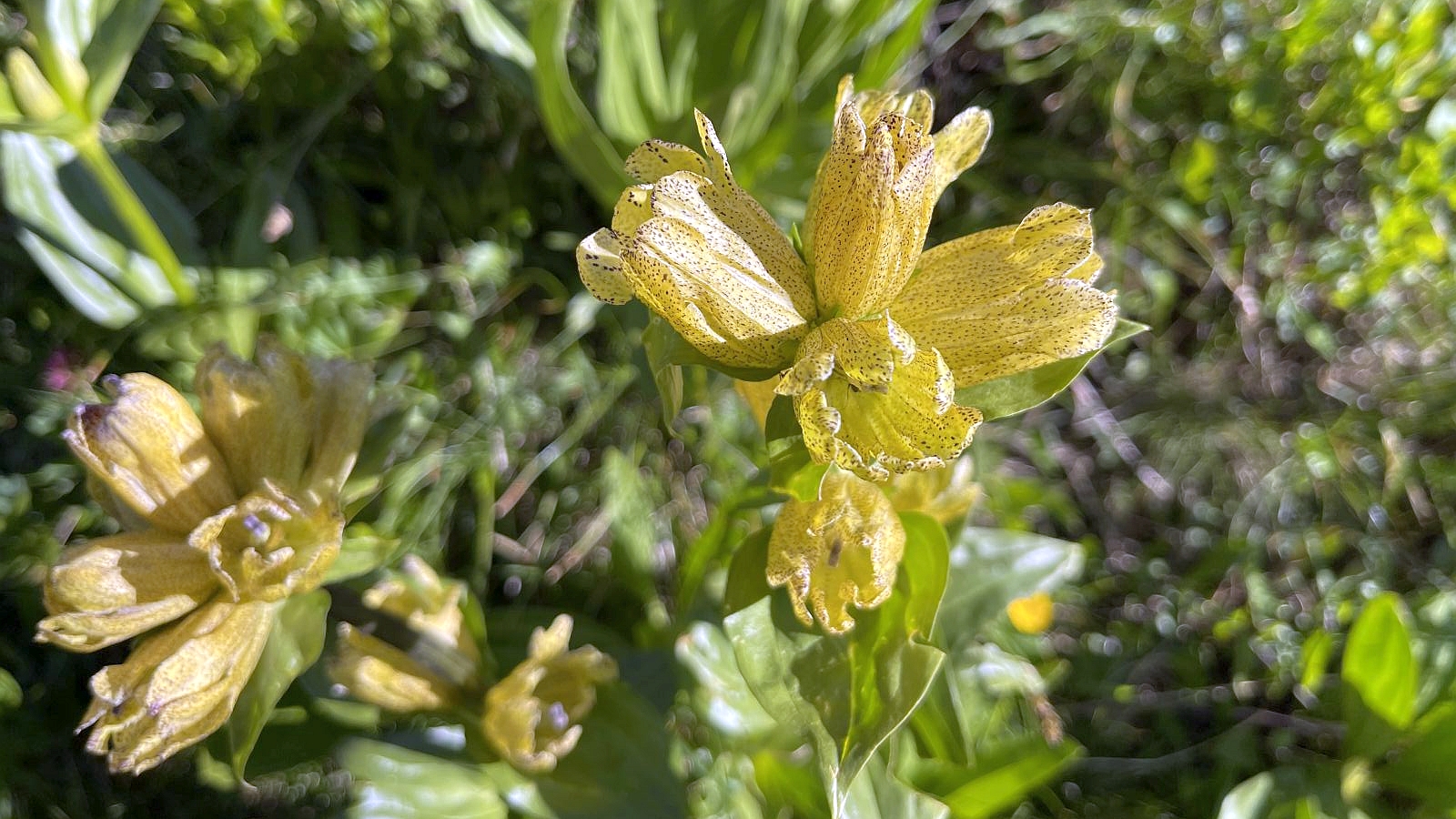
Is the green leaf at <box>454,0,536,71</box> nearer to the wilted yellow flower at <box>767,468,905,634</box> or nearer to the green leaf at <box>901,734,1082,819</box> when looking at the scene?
the wilted yellow flower at <box>767,468,905,634</box>

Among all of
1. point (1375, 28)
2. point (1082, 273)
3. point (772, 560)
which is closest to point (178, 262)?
point (772, 560)

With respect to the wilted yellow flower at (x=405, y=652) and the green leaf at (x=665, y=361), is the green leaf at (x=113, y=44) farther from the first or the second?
the green leaf at (x=665, y=361)

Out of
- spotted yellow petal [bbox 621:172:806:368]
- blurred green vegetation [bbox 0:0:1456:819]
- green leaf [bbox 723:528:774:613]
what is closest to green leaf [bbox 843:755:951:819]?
blurred green vegetation [bbox 0:0:1456:819]

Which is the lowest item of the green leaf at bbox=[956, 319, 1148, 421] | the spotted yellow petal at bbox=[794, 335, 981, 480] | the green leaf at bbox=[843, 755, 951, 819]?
the green leaf at bbox=[843, 755, 951, 819]

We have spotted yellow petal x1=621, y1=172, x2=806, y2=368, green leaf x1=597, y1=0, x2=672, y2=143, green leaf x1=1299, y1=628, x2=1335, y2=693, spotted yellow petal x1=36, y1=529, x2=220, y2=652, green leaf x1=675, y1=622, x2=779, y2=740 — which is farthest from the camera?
green leaf x1=1299, y1=628, x2=1335, y2=693

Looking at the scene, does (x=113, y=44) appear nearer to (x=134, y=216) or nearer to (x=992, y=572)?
(x=134, y=216)

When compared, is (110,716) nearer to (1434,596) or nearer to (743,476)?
(743,476)

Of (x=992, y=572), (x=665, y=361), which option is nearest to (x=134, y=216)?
(x=665, y=361)
